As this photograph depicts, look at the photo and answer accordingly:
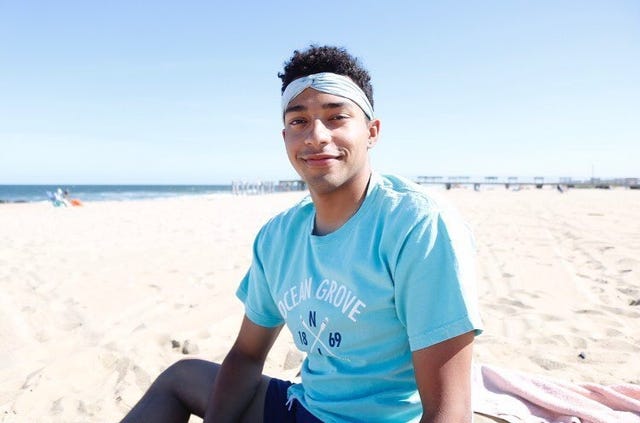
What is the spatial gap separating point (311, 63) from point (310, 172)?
0.38 metres

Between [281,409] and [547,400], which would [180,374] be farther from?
[547,400]

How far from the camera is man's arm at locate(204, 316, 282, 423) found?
176cm

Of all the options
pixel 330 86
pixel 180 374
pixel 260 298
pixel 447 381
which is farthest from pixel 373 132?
pixel 180 374

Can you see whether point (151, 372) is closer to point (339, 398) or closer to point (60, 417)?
point (60, 417)

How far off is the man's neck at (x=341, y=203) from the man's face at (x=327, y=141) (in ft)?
0.05

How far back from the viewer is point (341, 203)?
158 centimetres

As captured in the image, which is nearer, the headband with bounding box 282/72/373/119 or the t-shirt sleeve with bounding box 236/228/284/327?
the headband with bounding box 282/72/373/119

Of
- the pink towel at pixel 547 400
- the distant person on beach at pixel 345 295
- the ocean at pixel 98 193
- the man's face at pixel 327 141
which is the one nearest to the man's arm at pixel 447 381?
the distant person on beach at pixel 345 295

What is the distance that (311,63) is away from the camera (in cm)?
163

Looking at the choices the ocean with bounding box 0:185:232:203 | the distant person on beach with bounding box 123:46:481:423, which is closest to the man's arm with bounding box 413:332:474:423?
the distant person on beach with bounding box 123:46:481:423

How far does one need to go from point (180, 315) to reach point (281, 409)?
252cm

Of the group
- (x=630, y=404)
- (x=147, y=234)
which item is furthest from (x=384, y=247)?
(x=147, y=234)

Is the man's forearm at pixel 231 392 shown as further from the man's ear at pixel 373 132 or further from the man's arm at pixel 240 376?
the man's ear at pixel 373 132

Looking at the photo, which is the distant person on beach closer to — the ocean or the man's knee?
the man's knee
